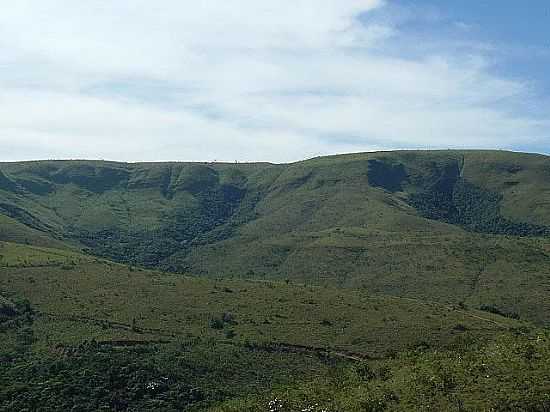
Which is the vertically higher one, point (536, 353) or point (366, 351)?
point (536, 353)

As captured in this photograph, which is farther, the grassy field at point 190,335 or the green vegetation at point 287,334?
the grassy field at point 190,335

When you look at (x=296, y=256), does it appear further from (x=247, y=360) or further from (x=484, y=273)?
(x=247, y=360)

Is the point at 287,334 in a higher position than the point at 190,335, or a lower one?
lower

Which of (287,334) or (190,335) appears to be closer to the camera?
(190,335)

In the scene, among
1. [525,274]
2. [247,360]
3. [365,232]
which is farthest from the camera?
[365,232]

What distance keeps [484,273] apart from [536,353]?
99.5 meters

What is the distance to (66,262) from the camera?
122625 millimetres

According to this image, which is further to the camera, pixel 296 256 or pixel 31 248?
pixel 296 256

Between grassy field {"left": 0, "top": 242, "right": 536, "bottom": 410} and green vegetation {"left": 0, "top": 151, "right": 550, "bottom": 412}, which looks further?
grassy field {"left": 0, "top": 242, "right": 536, "bottom": 410}

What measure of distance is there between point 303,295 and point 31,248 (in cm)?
6543

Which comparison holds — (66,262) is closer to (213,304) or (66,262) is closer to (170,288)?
(170,288)

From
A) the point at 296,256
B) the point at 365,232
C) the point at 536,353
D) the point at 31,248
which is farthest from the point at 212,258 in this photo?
the point at 536,353

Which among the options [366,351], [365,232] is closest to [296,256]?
[365,232]

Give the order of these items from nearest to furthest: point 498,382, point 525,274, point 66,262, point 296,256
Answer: point 498,382
point 66,262
point 525,274
point 296,256
